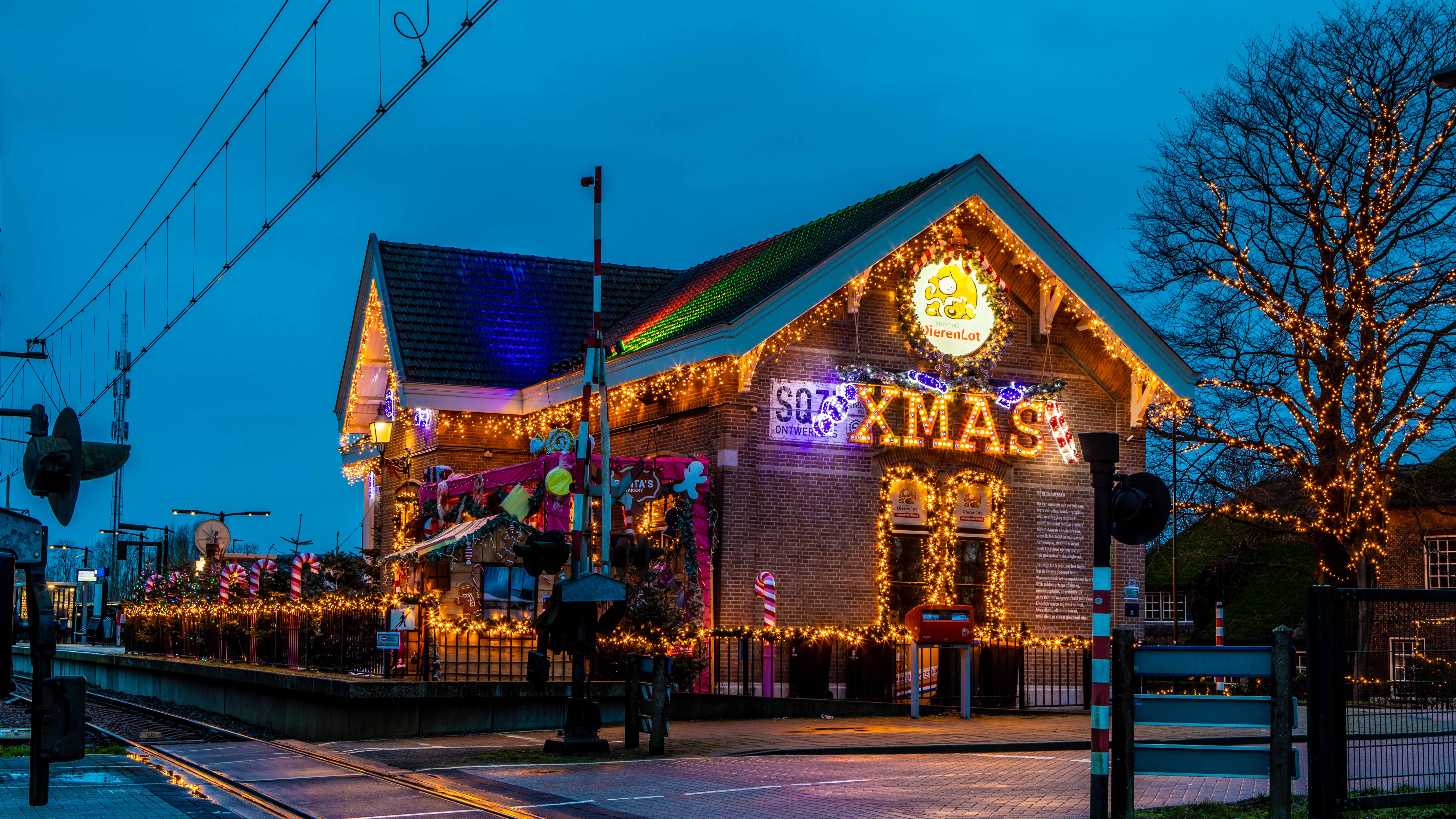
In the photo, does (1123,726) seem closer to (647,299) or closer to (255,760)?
(255,760)

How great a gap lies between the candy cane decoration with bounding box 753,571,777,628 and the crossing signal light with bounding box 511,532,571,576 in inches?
313

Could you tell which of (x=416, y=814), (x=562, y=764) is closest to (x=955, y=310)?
(x=562, y=764)

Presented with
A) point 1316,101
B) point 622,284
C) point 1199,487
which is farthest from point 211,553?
point 1316,101

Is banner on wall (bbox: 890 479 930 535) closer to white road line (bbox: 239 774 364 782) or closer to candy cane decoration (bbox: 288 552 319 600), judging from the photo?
candy cane decoration (bbox: 288 552 319 600)

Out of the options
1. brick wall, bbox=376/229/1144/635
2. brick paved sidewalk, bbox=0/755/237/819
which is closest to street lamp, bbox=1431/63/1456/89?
brick paved sidewalk, bbox=0/755/237/819

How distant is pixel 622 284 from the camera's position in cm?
3534

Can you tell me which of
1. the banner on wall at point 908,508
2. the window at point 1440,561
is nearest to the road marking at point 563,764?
the banner on wall at point 908,508

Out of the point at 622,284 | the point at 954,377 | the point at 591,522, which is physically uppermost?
the point at 622,284

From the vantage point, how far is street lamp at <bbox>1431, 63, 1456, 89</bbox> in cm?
1111

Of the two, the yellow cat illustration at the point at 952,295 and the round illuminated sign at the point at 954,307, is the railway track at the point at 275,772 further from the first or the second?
the yellow cat illustration at the point at 952,295

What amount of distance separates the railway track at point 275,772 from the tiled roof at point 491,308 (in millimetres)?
9082

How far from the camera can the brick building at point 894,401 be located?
24.9 meters

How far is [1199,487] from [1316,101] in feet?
27.9

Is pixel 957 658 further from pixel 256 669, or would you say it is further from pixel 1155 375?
pixel 256 669
